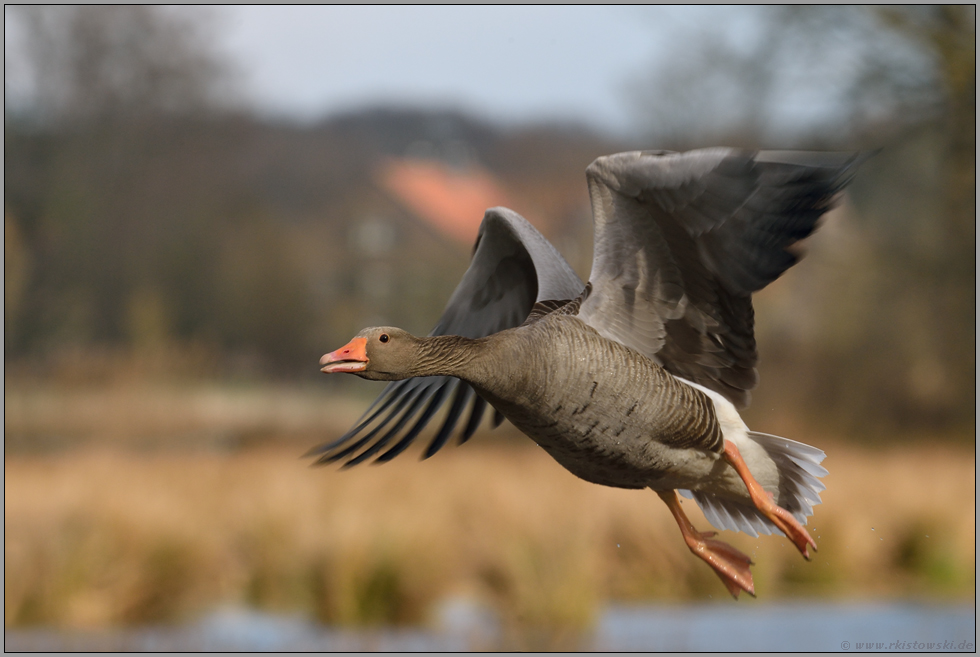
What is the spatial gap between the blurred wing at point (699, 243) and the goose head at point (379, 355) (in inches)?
34.0

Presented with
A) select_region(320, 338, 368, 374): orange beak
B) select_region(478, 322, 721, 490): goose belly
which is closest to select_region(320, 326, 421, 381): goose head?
select_region(320, 338, 368, 374): orange beak

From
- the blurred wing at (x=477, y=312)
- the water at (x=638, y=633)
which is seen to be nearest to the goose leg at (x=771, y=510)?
the blurred wing at (x=477, y=312)

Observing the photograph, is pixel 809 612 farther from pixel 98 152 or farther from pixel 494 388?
pixel 98 152

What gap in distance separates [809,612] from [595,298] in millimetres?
8775

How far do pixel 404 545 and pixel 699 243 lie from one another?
672 cm

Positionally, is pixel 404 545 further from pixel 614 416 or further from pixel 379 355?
pixel 379 355

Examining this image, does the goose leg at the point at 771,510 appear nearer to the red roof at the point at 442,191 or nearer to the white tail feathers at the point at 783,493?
the white tail feathers at the point at 783,493

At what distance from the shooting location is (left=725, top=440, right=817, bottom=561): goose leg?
12.0ft

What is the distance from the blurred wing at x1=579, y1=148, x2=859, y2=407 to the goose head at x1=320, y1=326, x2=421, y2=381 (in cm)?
86

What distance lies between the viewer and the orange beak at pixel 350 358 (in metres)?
3.11

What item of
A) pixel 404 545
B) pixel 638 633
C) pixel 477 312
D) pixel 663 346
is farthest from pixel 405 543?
pixel 663 346

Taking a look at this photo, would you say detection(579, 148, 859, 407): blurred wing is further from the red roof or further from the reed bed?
the red roof

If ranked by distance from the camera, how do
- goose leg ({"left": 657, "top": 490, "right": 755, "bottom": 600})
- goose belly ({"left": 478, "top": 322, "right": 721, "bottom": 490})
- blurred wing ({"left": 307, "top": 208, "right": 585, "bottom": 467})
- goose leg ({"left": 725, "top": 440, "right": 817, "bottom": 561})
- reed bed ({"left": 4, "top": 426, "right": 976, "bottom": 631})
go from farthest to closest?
reed bed ({"left": 4, "top": 426, "right": 976, "bottom": 631}) < blurred wing ({"left": 307, "top": 208, "right": 585, "bottom": 467}) < goose leg ({"left": 657, "top": 490, "right": 755, "bottom": 600}) < goose leg ({"left": 725, "top": 440, "right": 817, "bottom": 561}) < goose belly ({"left": 478, "top": 322, "right": 721, "bottom": 490})

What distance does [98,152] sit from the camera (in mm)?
23359
